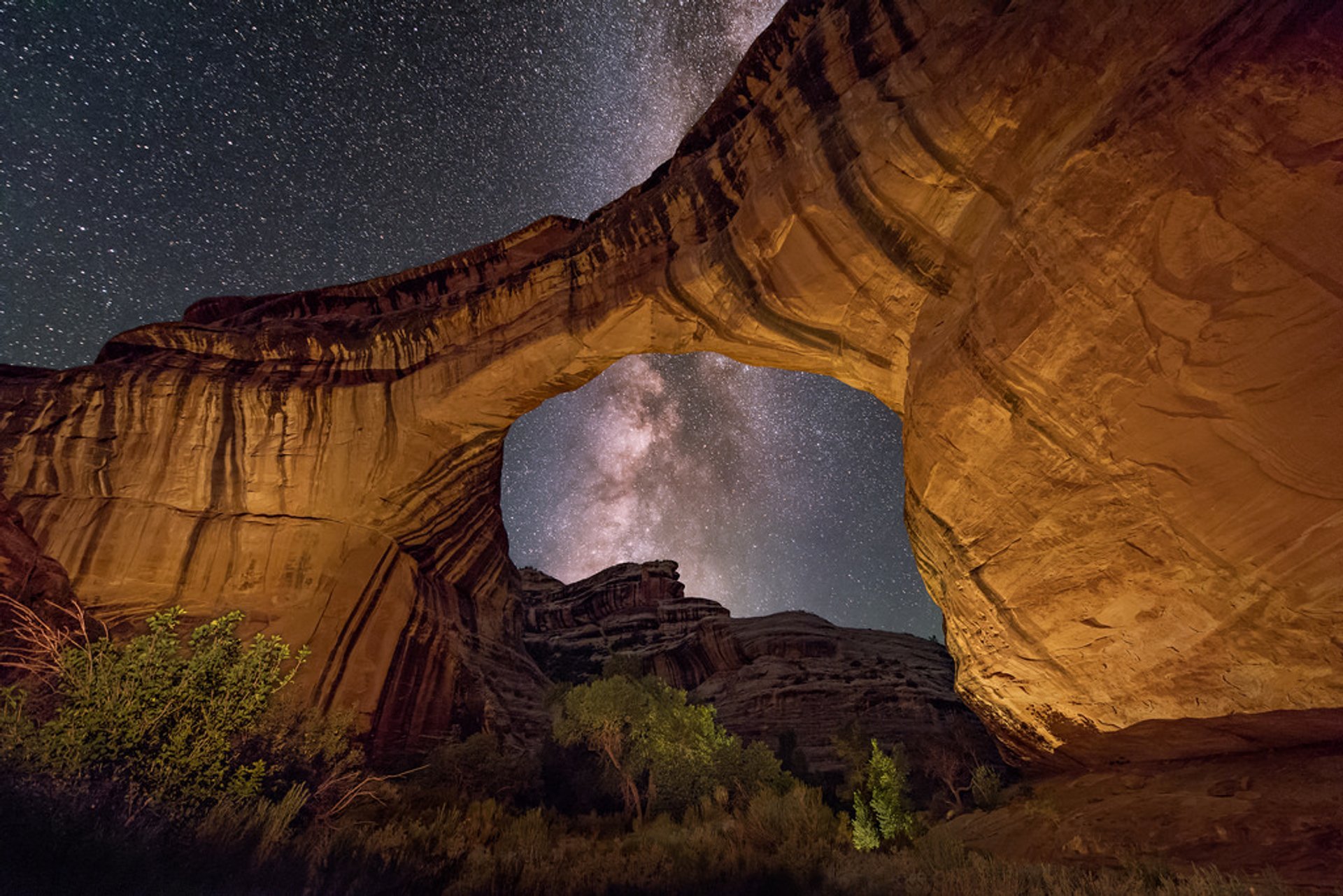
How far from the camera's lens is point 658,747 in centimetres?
1831

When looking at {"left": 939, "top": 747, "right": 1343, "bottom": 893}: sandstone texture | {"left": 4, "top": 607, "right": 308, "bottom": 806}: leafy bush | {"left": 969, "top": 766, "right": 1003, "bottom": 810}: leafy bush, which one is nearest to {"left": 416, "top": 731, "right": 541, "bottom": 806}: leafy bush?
{"left": 4, "top": 607, "right": 308, "bottom": 806}: leafy bush

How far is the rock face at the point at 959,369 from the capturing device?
18.2 feet

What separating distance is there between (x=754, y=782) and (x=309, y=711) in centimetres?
1351

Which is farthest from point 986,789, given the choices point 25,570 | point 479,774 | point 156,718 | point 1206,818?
point 25,570

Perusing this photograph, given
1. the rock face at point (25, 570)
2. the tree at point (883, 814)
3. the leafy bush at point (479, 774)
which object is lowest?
the tree at point (883, 814)

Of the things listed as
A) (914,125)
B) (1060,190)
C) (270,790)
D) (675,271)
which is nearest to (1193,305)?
(1060,190)

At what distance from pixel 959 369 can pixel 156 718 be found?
11769 mm

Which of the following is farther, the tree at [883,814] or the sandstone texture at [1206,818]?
the tree at [883,814]

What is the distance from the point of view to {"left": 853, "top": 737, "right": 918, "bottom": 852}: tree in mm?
12797

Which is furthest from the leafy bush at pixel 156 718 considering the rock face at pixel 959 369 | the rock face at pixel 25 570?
the rock face at pixel 959 369

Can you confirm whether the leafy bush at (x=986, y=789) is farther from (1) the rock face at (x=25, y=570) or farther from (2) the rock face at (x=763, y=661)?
(1) the rock face at (x=25, y=570)

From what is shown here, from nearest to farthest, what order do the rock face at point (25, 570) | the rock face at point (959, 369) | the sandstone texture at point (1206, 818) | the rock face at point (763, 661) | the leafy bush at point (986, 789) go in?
1. the rock face at point (959, 369)
2. the sandstone texture at point (1206, 818)
3. the rock face at point (25, 570)
4. the leafy bush at point (986, 789)
5. the rock face at point (763, 661)

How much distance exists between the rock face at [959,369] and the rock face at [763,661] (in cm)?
1899

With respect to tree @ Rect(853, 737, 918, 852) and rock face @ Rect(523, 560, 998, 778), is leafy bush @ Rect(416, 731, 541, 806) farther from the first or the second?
rock face @ Rect(523, 560, 998, 778)
